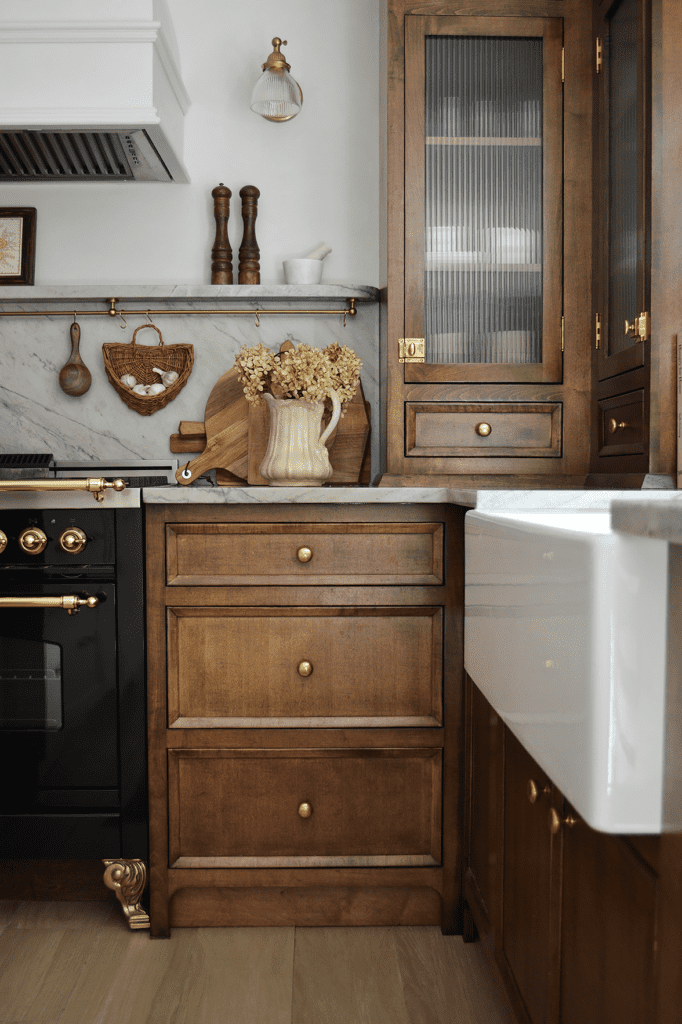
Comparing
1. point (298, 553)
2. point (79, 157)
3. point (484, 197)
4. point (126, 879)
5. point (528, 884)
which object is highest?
point (79, 157)

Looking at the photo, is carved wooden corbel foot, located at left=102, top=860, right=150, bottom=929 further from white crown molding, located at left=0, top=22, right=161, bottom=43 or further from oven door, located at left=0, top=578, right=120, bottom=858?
white crown molding, located at left=0, top=22, right=161, bottom=43

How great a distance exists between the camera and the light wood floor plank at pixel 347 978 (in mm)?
1350

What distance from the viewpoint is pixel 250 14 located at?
2.17m

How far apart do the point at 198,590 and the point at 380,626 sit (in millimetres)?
389

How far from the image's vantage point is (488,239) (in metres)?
1.90

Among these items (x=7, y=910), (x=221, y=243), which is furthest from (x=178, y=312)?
(x=7, y=910)

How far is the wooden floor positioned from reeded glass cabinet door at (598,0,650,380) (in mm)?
1274

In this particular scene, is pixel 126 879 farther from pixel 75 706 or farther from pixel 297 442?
pixel 297 442

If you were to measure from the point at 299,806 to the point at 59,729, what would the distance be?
53 cm

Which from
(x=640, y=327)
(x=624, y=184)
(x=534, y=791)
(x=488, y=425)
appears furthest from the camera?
(x=488, y=425)

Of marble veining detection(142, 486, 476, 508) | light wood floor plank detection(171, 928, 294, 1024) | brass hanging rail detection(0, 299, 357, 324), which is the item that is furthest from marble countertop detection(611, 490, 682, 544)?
brass hanging rail detection(0, 299, 357, 324)

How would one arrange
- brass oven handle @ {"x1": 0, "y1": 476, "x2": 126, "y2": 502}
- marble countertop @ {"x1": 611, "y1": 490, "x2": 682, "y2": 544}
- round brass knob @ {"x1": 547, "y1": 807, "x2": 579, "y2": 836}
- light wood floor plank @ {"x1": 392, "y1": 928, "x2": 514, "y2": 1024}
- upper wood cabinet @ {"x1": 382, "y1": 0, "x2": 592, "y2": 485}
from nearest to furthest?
marble countertop @ {"x1": 611, "y1": 490, "x2": 682, "y2": 544} → round brass knob @ {"x1": 547, "y1": 807, "x2": 579, "y2": 836} → light wood floor plank @ {"x1": 392, "y1": 928, "x2": 514, "y2": 1024} → brass oven handle @ {"x1": 0, "y1": 476, "x2": 126, "y2": 502} → upper wood cabinet @ {"x1": 382, "y1": 0, "x2": 592, "y2": 485}

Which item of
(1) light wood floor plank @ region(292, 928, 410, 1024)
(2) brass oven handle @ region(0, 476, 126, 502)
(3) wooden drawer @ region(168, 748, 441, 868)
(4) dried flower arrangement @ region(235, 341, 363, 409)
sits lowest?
(1) light wood floor plank @ region(292, 928, 410, 1024)

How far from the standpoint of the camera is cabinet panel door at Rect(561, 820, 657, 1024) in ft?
2.13
